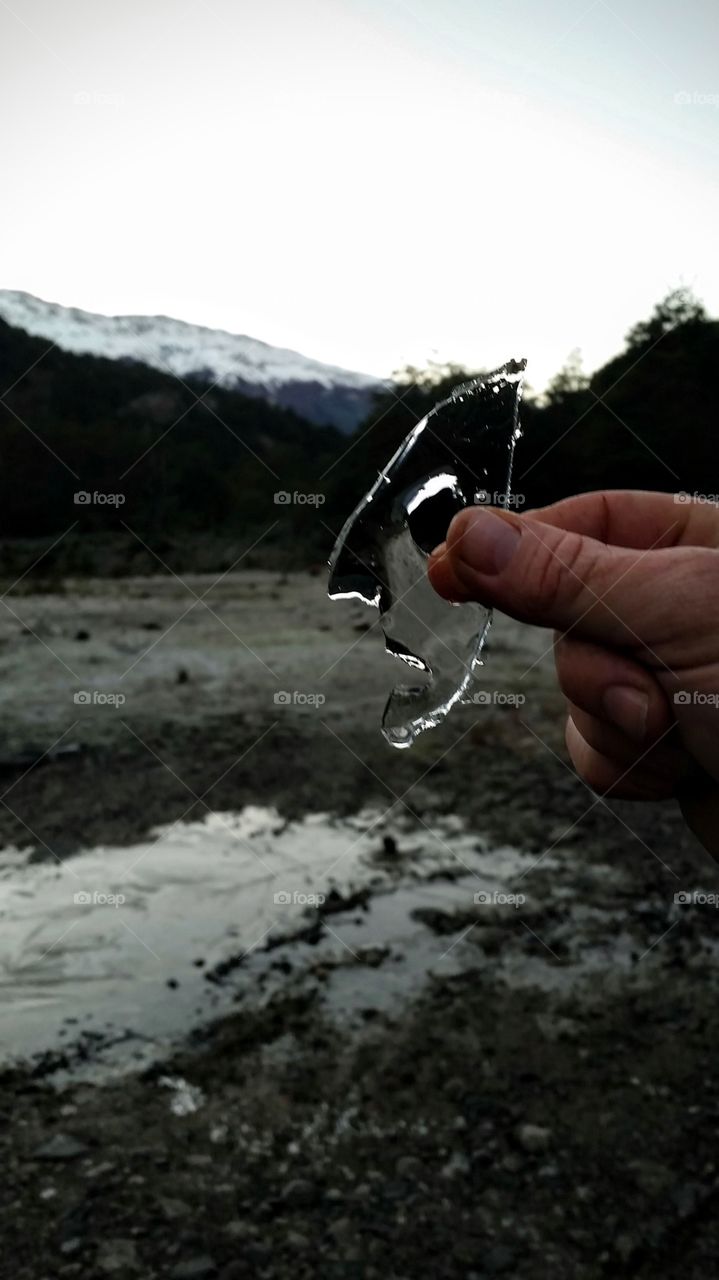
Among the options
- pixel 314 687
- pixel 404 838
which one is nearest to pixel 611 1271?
pixel 404 838

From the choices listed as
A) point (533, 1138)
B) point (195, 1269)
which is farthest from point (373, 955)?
point (195, 1269)

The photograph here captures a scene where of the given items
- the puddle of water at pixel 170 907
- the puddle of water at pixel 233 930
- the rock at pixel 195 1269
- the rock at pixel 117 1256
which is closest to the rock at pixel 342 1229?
the rock at pixel 195 1269

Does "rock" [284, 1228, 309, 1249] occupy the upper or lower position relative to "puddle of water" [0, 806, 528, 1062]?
upper

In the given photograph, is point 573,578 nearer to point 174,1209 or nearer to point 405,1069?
point 174,1209

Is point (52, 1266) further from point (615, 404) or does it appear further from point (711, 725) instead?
point (615, 404)

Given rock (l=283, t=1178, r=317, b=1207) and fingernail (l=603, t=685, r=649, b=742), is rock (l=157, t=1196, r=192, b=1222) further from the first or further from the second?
fingernail (l=603, t=685, r=649, b=742)

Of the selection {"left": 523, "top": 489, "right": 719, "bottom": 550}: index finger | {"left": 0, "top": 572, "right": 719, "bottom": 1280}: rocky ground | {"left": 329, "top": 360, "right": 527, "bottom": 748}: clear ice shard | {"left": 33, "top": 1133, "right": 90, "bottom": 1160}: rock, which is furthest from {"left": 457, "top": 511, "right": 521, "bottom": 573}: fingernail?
{"left": 33, "top": 1133, "right": 90, "bottom": 1160}: rock
